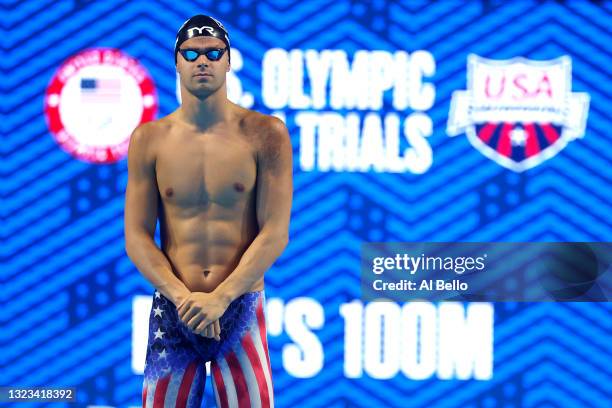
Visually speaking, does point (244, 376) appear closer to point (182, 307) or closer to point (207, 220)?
point (182, 307)

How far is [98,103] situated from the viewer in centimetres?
448

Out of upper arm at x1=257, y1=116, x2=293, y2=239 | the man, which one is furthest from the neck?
upper arm at x1=257, y1=116, x2=293, y2=239

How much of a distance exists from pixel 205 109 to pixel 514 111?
203 centimetres

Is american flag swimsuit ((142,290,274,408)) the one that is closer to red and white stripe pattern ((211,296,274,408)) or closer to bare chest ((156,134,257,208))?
red and white stripe pattern ((211,296,274,408))

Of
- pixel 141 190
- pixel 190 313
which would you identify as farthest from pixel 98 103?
pixel 190 313

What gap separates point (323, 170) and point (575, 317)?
1357mm

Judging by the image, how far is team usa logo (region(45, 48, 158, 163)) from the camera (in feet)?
14.6

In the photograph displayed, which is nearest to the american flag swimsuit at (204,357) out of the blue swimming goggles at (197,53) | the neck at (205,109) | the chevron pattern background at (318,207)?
the neck at (205,109)

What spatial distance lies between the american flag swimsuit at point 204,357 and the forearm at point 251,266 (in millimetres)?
98

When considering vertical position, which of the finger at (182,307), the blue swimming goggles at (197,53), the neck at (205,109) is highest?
the blue swimming goggles at (197,53)

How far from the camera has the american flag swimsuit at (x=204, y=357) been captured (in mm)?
2836

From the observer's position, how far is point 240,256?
2.87 meters

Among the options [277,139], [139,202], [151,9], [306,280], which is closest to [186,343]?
[139,202]

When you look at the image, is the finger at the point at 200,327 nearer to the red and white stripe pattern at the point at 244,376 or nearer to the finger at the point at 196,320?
the finger at the point at 196,320
